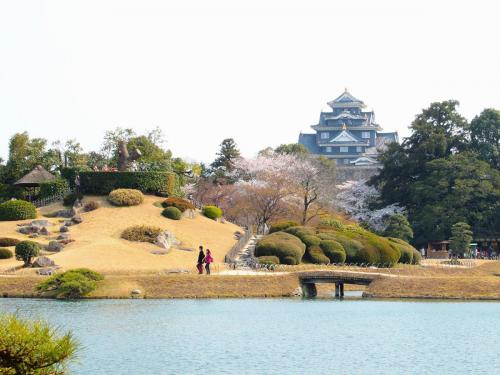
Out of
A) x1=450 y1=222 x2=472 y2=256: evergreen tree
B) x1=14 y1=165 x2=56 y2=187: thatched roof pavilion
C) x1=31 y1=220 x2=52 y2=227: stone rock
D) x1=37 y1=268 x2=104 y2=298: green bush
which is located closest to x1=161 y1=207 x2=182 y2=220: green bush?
x1=31 y1=220 x2=52 y2=227: stone rock

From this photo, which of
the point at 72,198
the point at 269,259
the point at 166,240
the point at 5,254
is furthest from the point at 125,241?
the point at 72,198

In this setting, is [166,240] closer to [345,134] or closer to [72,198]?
[72,198]

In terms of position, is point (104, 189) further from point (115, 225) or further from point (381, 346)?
point (381, 346)

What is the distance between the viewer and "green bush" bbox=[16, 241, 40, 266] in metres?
52.1

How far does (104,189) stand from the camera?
69.9 metres

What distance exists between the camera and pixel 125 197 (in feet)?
222

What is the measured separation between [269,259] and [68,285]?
52.3ft

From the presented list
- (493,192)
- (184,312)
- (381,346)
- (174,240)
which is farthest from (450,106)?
(381,346)

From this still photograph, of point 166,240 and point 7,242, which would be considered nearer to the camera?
point 7,242

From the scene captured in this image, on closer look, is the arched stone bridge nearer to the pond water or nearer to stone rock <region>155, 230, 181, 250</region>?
the pond water

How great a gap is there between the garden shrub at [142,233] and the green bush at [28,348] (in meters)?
A: 44.3

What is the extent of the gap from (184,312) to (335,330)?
7737 mm

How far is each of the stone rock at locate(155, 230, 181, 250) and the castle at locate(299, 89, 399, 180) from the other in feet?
289

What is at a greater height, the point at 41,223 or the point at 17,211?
the point at 17,211
